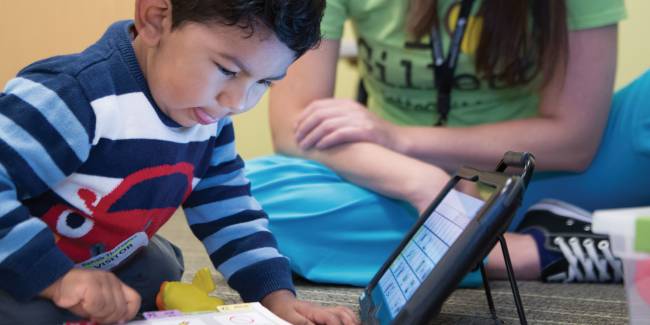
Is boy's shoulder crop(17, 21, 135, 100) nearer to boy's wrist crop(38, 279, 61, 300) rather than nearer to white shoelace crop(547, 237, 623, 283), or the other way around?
boy's wrist crop(38, 279, 61, 300)

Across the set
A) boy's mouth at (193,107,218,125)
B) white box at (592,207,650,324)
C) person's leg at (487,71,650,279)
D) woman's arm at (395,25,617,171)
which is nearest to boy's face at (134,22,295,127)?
boy's mouth at (193,107,218,125)

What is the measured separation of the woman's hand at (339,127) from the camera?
1092 mm

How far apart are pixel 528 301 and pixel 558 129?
0.98ft

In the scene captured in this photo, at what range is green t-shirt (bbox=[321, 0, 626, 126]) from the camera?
1.15 meters

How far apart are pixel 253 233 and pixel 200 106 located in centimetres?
19

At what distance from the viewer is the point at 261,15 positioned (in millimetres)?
661

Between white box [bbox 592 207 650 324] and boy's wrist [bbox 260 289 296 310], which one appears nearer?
white box [bbox 592 207 650 324]

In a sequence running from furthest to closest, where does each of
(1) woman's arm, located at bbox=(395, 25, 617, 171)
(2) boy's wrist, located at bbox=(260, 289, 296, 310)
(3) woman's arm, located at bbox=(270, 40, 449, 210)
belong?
(1) woman's arm, located at bbox=(395, 25, 617, 171)
(3) woman's arm, located at bbox=(270, 40, 449, 210)
(2) boy's wrist, located at bbox=(260, 289, 296, 310)

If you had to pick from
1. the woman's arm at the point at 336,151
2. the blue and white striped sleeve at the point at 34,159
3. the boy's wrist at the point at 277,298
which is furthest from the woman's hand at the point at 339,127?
the blue and white striped sleeve at the point at 34,159

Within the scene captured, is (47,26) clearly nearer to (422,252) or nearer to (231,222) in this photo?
(231,222)

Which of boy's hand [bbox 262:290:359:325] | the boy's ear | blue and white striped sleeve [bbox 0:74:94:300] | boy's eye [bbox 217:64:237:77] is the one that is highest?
the boy's ear

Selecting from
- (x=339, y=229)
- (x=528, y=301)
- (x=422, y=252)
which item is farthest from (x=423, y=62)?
(x=422, y=252)

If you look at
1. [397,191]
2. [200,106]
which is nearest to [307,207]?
[397,191]

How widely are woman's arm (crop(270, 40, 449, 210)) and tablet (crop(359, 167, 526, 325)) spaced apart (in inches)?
8.4
